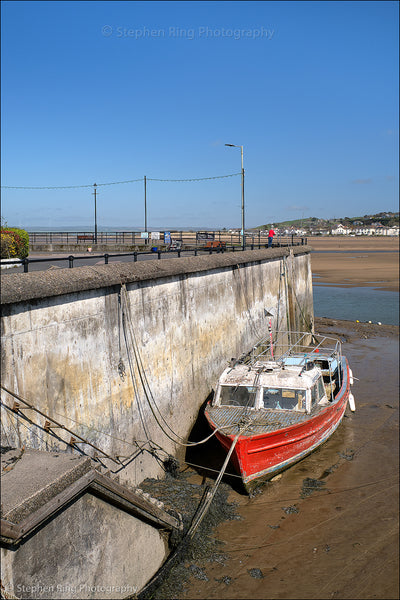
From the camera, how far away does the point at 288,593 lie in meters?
8.41

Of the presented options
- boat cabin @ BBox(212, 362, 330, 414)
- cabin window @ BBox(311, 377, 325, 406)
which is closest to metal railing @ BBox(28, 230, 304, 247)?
cabin window @ BBox(311, 377, 325, 406)

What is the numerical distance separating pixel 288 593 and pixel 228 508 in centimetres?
261

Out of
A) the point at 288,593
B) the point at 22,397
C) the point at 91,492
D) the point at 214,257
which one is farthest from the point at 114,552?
the point at 214,257

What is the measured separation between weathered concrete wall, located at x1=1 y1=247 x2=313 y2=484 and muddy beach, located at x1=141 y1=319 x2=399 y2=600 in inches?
72.3

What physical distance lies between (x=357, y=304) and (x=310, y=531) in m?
30.6

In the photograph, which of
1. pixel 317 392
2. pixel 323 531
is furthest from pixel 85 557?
pixel 317 392

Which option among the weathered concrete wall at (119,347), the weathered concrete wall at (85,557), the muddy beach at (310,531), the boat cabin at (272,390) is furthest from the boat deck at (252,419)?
the weathered concrete wall at (85,557)

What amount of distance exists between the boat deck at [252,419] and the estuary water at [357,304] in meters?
21.6

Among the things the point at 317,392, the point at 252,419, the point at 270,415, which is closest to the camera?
the point at 252,419

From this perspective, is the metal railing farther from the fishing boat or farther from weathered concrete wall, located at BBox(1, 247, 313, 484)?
the fishing boat

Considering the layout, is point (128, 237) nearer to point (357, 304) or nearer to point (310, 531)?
point (357, 304)

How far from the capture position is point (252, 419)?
11.9 meters

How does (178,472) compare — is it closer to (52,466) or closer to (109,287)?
(109,287)

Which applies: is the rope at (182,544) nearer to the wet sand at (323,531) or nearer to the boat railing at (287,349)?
the wet sand at (323,531)
